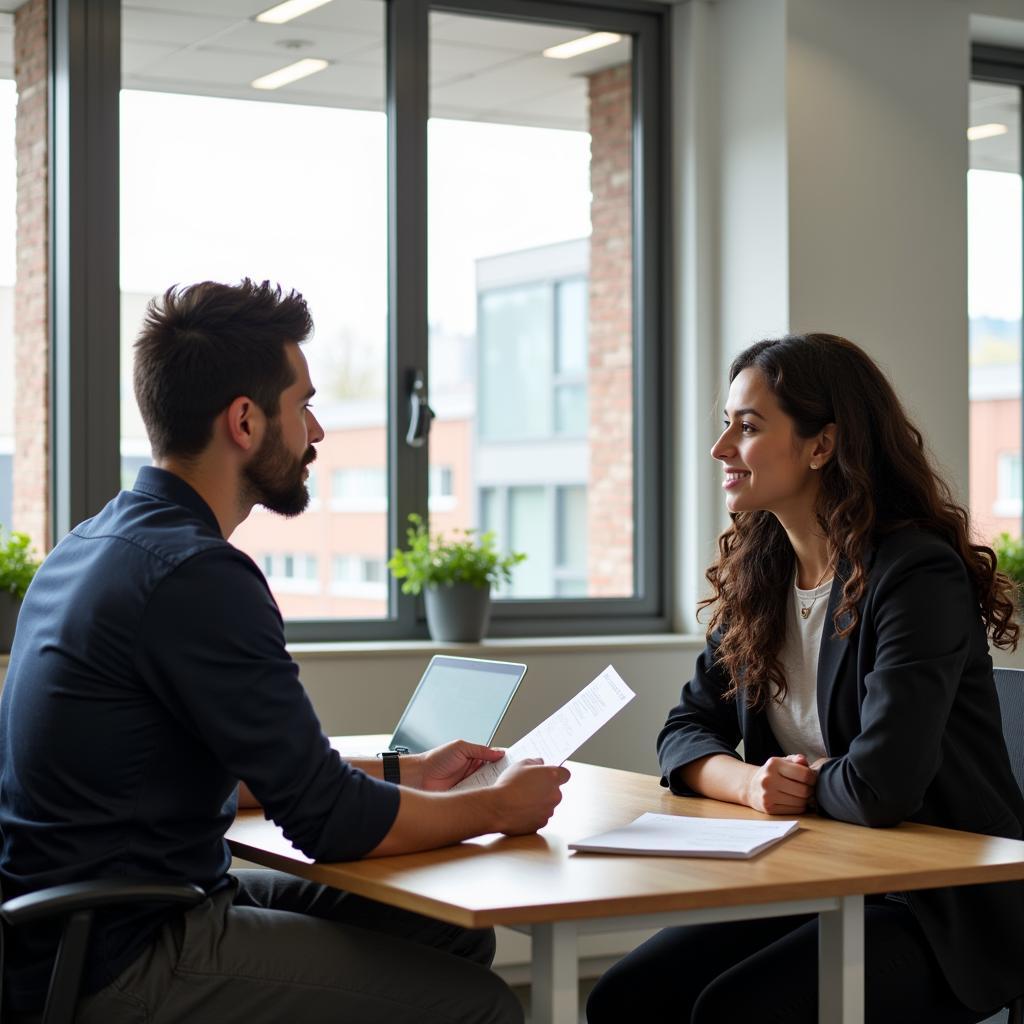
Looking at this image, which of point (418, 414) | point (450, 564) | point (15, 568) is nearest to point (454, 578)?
point (450, 564)

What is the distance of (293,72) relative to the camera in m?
4.50

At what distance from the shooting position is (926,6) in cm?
466

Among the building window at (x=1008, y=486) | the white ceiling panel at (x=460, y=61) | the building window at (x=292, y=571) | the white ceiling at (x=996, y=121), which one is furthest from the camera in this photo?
the building window at (x=1008, y=486)

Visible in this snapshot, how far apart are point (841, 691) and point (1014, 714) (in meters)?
0.43

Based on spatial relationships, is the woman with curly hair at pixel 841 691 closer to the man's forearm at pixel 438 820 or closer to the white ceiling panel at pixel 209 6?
the man's forearm at pixel 438 820

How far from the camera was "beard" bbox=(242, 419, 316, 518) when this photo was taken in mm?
2033

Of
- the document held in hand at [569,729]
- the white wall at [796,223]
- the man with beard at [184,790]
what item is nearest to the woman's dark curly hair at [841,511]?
the document held in hand at [569,729]

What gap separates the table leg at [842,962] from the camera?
1.89 m

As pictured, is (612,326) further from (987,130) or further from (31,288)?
(31,288)

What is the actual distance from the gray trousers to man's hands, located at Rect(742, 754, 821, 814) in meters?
0.52

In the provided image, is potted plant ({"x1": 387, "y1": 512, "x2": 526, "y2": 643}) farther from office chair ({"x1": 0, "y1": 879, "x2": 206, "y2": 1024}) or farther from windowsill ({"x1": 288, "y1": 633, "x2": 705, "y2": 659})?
office chair ({"x1": 0, "y1": 879, "x2": 206, "y2": 1024})

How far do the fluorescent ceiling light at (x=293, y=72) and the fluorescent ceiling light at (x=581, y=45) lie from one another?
76 centimetres

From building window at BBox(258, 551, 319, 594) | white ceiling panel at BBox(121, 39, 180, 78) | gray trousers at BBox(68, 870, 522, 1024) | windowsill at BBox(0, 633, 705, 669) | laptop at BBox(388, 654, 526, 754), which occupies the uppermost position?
white ceiling panel at BBox(121, 39, 180, 78)

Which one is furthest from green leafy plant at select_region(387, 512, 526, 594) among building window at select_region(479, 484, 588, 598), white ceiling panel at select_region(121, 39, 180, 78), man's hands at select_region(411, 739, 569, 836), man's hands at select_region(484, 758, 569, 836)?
man's hands at select_region(484, 758, 569, 836)
